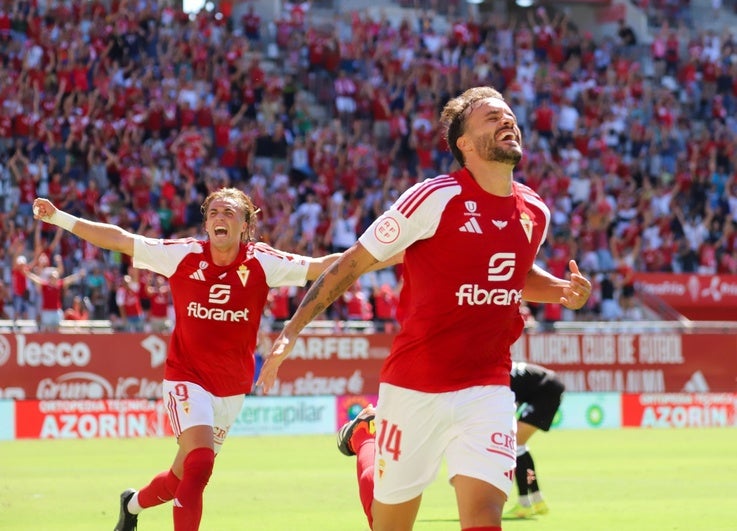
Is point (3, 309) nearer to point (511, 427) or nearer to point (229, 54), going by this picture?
point (229, 54)

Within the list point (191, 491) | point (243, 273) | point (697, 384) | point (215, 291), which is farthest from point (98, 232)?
point (697, 384)

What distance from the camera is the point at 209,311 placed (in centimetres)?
981

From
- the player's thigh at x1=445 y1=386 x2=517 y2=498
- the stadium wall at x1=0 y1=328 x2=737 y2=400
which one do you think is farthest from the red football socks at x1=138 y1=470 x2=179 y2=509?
the stadium wall at x1=0 y1=328 x2=737 y2=400

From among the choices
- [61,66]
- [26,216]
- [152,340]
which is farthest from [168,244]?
[61,66]

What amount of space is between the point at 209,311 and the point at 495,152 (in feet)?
11.0

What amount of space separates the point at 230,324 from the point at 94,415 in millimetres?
15334

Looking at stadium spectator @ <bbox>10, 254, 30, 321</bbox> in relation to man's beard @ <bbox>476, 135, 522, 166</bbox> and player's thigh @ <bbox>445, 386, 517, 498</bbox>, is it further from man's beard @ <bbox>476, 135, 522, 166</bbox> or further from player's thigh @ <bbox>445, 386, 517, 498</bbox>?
player's thigh @ <bbox>445, 386, 517, 498</bbox>

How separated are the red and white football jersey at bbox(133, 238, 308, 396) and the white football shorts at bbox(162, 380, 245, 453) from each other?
61 millimetres

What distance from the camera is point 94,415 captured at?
2455 centimetres

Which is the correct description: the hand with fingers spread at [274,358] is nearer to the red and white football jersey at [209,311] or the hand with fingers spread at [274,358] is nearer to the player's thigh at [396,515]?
the player's thigh at [396,515]

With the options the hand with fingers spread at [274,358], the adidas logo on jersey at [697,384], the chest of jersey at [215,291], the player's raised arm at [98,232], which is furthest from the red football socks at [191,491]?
the adidas logo on jersey at [697,384]

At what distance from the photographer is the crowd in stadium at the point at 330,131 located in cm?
2986

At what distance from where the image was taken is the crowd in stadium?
98.0 feet

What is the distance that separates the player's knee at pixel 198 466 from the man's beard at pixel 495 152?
3.19 meters
